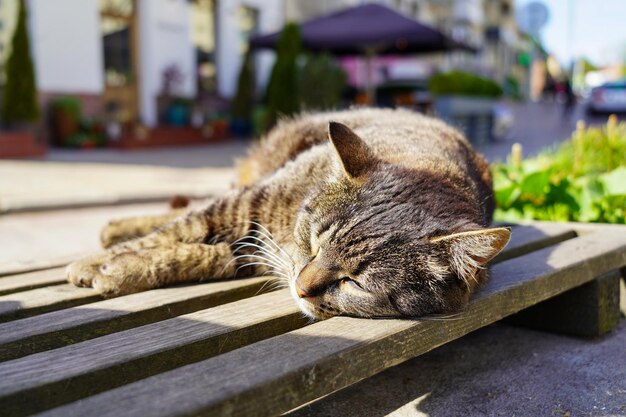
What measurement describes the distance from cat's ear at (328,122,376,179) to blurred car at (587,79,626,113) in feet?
78.2

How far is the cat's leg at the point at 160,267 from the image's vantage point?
7.37ft

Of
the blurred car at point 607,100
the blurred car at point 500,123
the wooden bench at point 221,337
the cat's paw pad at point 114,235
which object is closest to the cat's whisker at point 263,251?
the wooden bench at point 221,337

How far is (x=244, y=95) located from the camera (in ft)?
51.8

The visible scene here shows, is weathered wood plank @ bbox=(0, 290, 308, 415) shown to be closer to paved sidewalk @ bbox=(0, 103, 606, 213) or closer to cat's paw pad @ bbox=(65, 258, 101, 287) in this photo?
cat's paw pad @ bbox=(65, 258, 101, 287)

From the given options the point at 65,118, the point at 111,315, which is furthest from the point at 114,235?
the point at 65,118

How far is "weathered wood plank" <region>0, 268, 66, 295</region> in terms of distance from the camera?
90.4 inches

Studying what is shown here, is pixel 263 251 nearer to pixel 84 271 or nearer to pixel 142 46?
pixel 84 271

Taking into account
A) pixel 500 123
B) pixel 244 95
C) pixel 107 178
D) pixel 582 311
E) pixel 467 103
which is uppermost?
pixel 244 95

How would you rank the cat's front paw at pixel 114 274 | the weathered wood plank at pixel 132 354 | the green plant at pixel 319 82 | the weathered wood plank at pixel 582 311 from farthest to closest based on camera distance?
the green plant at pixel 319 82 < the weathered wood plank at pixel 582 311 < the cat's front paw at pixel 114 274 < the weathered wood plank at pixel 132 354

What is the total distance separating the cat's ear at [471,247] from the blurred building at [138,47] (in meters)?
11.0

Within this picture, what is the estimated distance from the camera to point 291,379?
1424mm

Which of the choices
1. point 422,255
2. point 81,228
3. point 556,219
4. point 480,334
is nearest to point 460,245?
point 422,255

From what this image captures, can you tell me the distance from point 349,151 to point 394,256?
17.6 inches

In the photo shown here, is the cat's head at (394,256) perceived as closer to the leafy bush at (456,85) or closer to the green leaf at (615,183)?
the green leaf at (615,183)
